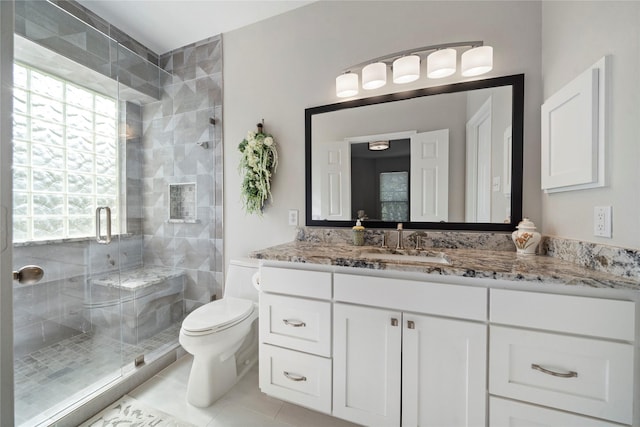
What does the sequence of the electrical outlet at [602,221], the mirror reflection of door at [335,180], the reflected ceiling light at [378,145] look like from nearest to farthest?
the electrical outlet at [602,221]
the reflected ceiling light at [378,145]
the mirror reflection of door at [335,180]

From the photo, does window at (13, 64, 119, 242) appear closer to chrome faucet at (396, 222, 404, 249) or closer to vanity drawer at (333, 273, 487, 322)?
vanity drawer at (333, 273, 487, 322)

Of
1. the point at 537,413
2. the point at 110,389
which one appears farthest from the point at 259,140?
the point at 537,413

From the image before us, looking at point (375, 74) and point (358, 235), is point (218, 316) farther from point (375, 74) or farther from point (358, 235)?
point (375, 74)

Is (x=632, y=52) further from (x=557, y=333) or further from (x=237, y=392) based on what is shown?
(x=237, y=392)

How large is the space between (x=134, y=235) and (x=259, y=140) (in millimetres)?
1344

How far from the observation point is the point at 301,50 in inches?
73.9

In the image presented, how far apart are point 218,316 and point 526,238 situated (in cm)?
178

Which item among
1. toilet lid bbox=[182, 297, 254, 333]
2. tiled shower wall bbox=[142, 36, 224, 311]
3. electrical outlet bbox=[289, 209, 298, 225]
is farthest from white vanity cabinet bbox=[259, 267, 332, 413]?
tiled shower wall bbox=[142, 36, 224, 311]

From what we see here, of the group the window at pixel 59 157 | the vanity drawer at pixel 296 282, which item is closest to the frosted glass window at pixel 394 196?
the vanity drawer at pixel 296 282

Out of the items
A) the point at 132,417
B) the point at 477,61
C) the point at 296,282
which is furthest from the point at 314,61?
the point at 132,417

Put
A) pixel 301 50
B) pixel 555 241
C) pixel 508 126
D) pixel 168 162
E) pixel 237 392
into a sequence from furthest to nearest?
pixel 168 162 < pixel 301 50 < pixel 237 392 < pixel 508 126 < pixel 555 241

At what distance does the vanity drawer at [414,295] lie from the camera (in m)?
0.98

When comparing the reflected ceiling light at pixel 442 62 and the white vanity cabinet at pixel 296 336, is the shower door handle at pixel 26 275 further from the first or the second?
the reflected ceiling light at pixel 442 62

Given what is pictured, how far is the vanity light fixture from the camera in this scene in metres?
1.39
